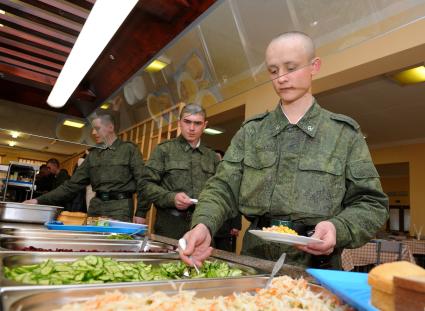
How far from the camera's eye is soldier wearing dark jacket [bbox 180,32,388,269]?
128 cm

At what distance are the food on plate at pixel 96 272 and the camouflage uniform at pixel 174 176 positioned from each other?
1749 mm

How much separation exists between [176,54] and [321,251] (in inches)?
53.4

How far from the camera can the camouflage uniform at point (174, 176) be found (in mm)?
2863

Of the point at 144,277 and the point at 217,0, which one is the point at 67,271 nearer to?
the point at 144,277

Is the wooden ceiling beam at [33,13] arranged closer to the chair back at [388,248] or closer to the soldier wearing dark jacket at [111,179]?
the soldier wearing dark jacket at [111,179]

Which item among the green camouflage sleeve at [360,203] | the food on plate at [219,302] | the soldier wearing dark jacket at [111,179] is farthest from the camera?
the soldier wearing dark jacket at [111,179]

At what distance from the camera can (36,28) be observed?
7.50 feet

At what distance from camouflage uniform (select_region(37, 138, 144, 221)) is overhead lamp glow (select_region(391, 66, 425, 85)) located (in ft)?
14.5

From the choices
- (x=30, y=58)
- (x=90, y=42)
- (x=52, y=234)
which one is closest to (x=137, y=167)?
(x=30, y=58)

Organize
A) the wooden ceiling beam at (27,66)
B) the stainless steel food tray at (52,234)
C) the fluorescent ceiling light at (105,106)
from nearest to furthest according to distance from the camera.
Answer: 1. the stainless steel food tray at (52,234)
2. the fluorescent ceiling light at (105,106)
3. the wooden ceiling beam at (27,66)

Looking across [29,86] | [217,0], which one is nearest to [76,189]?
[29,86]

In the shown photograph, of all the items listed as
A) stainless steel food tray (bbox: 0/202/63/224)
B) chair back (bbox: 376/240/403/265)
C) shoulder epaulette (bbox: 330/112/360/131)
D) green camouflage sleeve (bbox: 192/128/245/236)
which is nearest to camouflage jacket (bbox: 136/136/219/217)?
stainless steel food tray (bbox: 0/202/63/224)

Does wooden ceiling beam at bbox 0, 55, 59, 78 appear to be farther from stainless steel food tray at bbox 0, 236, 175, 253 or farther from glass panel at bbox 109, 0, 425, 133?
stainless steel food tray at bbox 0, 236, 175, 253

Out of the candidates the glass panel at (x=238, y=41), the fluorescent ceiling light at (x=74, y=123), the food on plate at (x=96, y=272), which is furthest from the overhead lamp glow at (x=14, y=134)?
the food on plate at (x=96, y=272)
